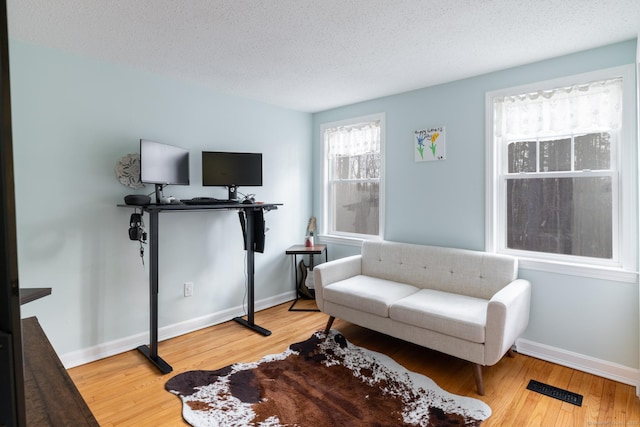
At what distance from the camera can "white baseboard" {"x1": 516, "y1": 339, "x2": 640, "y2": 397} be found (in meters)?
2.47

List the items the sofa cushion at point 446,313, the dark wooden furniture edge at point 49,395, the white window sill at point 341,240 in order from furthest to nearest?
the white window sill at point 341,240 < the sofa cushion at point 446,313 < the dark wooden furniture edge at point 49,395

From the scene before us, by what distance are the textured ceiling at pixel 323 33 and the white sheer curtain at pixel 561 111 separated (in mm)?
291

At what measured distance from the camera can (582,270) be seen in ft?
8.68

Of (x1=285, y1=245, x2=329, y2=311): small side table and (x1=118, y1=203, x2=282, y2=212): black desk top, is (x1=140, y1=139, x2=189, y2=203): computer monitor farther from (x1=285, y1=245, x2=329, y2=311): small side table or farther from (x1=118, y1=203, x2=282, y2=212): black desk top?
(x1=285, y1=245, x2=329, y2=311): small side table

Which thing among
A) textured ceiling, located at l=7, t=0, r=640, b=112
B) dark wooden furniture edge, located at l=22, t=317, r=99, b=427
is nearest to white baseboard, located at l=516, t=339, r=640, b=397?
textured ceiling, located at l=7, t=0, r=640, b=112

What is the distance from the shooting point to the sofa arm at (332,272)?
10.7 feet

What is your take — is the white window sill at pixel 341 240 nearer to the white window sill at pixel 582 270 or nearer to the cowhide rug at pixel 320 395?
the cowhide rug at pixel 320 395

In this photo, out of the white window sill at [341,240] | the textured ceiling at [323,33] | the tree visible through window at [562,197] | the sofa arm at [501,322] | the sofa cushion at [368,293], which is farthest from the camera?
the white window sill at [341,240]

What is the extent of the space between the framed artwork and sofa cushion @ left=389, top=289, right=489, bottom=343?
1314 mm

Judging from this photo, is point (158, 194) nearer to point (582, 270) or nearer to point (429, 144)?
point (429, 144)

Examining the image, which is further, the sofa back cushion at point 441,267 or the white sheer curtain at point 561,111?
the sofa back cushion at point 441,267

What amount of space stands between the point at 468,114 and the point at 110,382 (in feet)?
11.7

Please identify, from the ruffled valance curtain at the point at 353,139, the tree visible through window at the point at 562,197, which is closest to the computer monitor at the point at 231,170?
the ruffled valance curtain at the point at 353,139

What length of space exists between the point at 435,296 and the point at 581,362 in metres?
1.13
